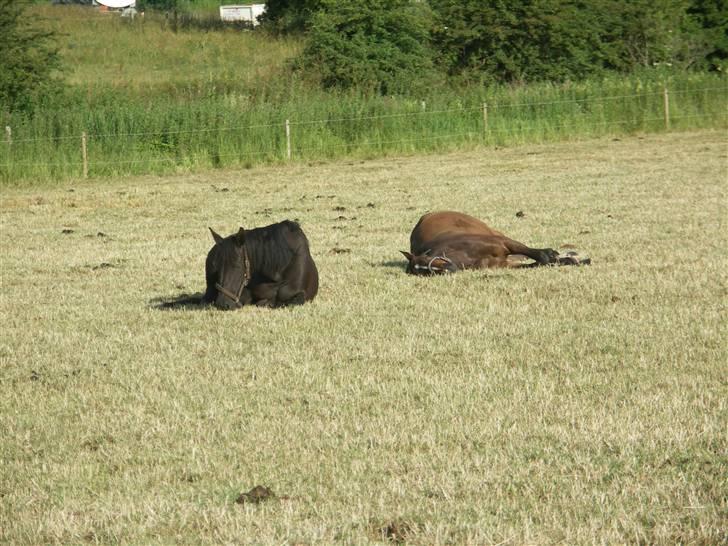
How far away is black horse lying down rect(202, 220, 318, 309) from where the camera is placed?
9.38 metres

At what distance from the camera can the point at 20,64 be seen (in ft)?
103

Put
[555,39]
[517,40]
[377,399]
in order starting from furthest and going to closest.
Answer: [517,40]
[555,39]
[377,399]

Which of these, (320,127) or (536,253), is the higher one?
(320,127)

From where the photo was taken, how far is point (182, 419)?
6289 millimetres

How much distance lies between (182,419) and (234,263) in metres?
3.18

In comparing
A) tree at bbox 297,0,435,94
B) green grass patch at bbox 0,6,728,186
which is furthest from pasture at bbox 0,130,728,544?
tree at bbox 297,0,435,94

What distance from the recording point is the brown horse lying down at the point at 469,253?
10.9 m

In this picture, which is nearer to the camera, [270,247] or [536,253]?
[270,247]

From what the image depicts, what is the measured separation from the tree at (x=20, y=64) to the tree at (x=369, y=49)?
9012 mm

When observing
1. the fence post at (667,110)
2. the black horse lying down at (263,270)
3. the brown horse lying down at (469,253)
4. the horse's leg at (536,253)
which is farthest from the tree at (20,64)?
the black horse lying down at (263,270)

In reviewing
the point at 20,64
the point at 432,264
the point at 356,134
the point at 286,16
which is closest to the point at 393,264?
the point at 432,264

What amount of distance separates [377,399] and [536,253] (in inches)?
193

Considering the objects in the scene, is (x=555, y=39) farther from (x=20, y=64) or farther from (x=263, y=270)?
(x=263, y=270)

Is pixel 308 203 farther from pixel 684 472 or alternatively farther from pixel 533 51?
pixel 533 51
